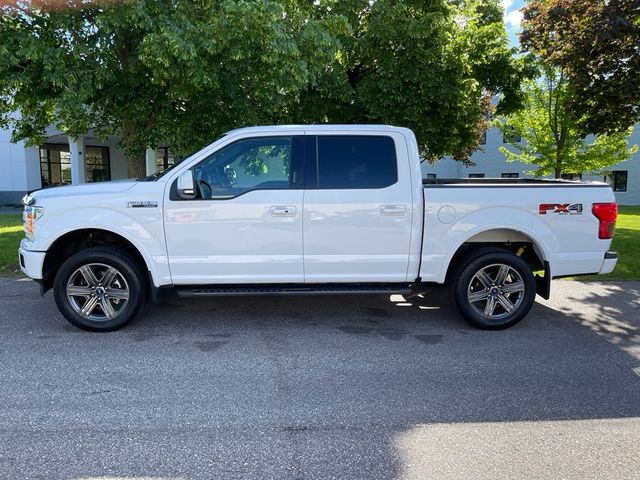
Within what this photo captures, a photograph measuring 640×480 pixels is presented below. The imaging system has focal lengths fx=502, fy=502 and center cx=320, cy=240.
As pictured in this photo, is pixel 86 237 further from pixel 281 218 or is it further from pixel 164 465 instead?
pixel 164 465

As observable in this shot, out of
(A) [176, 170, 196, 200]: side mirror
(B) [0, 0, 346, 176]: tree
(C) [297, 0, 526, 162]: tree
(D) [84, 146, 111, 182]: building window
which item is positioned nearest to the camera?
(A) [176, 170, 196, 200]: side mirror

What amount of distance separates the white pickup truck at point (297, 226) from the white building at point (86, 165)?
1539cm

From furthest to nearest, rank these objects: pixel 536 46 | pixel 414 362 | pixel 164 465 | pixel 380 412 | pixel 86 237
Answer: pixel 536 46
pixel 86 237
pixel 414 362
pixel 380 412
pixel 164 465

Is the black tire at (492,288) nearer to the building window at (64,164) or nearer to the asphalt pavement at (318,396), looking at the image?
the asphalt pavement at (318,396)

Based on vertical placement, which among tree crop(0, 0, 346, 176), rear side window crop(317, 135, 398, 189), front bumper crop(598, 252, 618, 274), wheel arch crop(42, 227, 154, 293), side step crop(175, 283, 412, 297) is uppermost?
tree crop(0, 0, 346, 176)

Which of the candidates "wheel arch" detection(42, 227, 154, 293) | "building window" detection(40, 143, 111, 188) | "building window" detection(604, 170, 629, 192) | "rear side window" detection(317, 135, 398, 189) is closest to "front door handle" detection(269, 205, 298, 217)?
"rear side window" detection(317, 135, 398, 189)

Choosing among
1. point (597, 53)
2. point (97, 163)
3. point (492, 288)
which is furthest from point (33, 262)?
point (97, 163)

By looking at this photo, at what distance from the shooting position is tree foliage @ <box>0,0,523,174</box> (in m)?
6.38

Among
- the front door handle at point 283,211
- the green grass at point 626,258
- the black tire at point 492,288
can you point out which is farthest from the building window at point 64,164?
the black tire at point 492,288

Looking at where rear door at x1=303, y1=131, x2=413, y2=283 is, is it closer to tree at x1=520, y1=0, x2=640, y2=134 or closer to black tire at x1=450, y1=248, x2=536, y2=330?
black tire at x1=450, y1=248, x2=536, y2=330

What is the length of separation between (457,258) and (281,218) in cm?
200

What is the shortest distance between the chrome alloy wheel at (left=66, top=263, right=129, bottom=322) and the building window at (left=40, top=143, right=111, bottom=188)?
23.0m

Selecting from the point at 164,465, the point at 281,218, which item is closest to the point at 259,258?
the point at 281,218

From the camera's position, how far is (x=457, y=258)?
18.1 feet
